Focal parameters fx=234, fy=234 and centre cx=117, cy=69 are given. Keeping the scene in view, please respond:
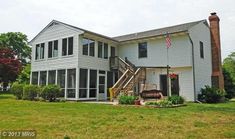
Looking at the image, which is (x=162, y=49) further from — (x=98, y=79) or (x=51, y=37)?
(x=51, y=37)

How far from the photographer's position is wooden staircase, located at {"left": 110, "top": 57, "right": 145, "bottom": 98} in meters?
18.8

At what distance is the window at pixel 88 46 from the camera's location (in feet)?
66.9

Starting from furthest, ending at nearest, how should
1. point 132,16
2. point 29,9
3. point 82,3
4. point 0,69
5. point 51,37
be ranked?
point 0,69 < point 51,37 < point 132,16 < point 29,9 < point 82,3

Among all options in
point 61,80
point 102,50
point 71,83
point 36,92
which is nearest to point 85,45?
point 102,50

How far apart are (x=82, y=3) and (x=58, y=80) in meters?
9.19

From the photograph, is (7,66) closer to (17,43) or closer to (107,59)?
(107,59)

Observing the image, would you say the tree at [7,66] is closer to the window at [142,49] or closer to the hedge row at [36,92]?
the hedge row at [36,92]

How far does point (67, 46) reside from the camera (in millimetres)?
20641

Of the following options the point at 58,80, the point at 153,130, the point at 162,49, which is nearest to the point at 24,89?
the point at 58,80

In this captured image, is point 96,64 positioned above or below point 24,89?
above

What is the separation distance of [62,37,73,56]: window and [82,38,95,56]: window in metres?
1.06

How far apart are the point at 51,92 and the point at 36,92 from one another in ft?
7.33

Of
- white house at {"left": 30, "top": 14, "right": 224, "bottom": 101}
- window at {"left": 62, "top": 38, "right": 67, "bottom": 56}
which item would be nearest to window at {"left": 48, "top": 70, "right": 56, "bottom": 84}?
white house at {"left": 30, "top": 14, "right": 224, "bottom": 101}

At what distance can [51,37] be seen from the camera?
22141mm
